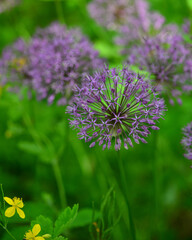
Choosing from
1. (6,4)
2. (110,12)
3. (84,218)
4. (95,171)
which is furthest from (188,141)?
(6,4)

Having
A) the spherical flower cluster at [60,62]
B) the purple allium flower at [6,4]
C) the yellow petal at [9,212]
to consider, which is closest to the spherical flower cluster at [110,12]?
the purple allium flower at [6,4]

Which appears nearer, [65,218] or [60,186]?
[65,218]

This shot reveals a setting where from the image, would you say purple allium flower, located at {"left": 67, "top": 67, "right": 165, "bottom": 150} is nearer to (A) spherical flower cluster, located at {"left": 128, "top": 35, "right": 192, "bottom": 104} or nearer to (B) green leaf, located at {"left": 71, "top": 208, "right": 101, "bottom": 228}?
(A) spherical flower cluster, located at {"left": 128, "top": 35, "right": 192, "bottom": 104}

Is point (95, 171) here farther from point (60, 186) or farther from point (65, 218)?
point (65, 218)

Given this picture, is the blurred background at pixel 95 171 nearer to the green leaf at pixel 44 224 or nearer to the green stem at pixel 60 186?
the green stem at pixel 60 186

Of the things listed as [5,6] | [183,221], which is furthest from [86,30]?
[183,221]

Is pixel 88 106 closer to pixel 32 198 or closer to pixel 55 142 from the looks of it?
pixel 55 142
